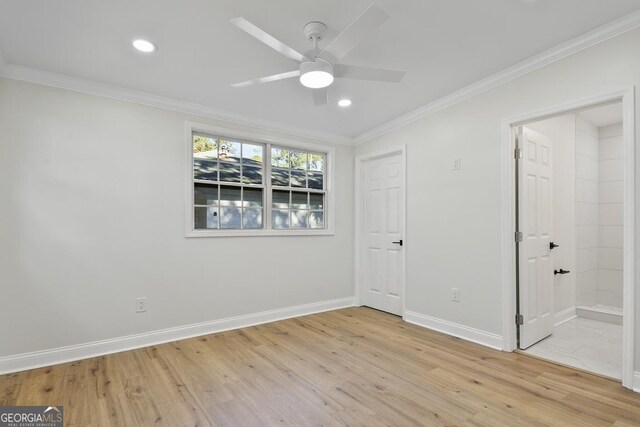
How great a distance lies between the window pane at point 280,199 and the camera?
4.09 meters

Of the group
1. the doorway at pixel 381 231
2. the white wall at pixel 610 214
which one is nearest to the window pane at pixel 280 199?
the doorway at pixel 381 231

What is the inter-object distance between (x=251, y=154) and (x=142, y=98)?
1270 millimetres

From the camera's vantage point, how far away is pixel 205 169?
3.59 m

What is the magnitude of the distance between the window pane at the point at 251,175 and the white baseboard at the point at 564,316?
3772 millimetres

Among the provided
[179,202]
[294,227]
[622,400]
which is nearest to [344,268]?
[294,227]

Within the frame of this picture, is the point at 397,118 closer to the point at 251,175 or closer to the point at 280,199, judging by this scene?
the point at 280,199

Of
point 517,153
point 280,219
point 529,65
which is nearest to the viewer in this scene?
point 529,65

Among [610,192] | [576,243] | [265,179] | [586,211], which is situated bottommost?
[576,243]

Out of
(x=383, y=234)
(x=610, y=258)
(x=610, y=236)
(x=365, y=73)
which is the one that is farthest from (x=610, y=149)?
(x=365, y=73)

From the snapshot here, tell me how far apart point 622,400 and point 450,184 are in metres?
2.09

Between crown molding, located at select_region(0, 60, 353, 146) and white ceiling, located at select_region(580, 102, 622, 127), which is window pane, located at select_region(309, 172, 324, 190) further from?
white ceiling, located at select_region(580, 102, 622, 127)

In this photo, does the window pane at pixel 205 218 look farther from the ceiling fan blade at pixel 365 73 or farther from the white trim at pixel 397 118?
the ceiling fan blade at pixel 365 73

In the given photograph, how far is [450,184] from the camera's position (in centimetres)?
337

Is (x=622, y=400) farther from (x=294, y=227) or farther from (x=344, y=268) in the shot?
(x=294, y=227)
